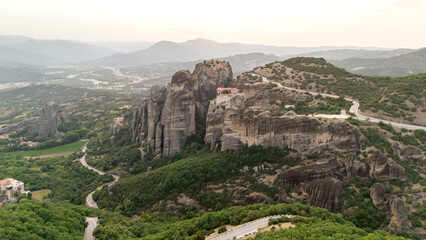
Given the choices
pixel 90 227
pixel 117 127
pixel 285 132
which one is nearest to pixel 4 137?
pixel 117 127

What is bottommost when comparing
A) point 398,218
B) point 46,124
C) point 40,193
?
point 40,193

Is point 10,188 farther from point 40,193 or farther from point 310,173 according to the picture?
point 310,173

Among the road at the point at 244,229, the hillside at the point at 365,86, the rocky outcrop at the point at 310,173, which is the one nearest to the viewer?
the road at the point at 244,229

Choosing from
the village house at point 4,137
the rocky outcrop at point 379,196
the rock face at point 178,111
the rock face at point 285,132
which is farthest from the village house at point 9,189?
the village house at point 4,137

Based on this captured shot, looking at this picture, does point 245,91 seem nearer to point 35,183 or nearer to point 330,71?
point 330,71

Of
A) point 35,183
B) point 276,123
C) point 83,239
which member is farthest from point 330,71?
point 35,183

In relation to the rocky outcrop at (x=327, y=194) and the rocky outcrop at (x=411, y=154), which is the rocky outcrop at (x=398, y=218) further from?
the rocky outcrop at (x=411, y=154)

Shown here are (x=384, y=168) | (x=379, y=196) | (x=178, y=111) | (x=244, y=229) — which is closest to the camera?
(x=244, y=229)
